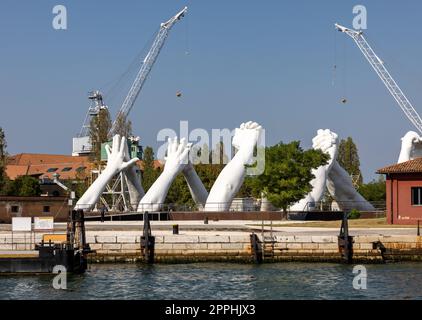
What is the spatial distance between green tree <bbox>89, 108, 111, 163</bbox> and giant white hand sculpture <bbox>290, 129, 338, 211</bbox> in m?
33.0

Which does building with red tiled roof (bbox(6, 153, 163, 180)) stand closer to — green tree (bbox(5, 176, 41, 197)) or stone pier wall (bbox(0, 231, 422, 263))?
green tree (bbox(5, 176, 41, 197))

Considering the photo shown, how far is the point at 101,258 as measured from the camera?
48188mm

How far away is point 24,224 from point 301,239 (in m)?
14.8

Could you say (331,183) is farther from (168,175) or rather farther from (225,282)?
(225,282)

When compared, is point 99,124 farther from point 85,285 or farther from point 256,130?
point 85,285

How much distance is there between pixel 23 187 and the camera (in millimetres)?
104250

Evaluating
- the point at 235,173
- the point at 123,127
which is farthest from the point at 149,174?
the point at 235,173

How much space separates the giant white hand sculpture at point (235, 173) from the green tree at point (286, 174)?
12.2 feet

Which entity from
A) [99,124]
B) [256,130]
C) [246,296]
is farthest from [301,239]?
[99,124]

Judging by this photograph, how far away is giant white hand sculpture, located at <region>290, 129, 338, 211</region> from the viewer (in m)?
87.1

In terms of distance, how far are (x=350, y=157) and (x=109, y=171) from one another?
56491 mm

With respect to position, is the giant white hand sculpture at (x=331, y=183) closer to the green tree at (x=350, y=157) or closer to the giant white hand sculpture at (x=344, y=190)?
the giant white hand sculpture at (x=344, y=190)

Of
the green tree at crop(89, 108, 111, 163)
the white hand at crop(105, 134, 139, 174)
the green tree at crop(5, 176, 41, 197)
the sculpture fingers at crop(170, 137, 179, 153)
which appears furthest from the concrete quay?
the green tree at crop(89, 108, 111, 163)

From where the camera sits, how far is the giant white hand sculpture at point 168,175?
88688mm
